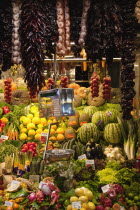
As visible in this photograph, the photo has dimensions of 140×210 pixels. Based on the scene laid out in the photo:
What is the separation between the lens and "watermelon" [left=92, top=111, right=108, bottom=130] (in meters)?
5.64

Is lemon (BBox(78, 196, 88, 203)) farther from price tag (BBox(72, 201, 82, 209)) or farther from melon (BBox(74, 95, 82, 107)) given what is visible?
melon (BBox(74, 95, 82, 107))

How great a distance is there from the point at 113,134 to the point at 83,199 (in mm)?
2010

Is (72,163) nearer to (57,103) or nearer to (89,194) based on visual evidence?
(89,194)

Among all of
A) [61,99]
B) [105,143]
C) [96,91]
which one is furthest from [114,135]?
[61,99]

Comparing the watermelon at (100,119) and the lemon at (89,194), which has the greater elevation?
the watermelon at (100,119)

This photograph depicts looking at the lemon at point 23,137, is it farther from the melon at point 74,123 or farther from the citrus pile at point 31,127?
the melon at point 74,123

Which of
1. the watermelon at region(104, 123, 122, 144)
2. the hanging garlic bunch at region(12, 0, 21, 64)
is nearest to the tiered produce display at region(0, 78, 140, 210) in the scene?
the watermelon at region(104, 123, 122, 144)

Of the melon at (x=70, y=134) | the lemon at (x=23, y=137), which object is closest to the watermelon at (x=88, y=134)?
the melon at (x=70, y=134)

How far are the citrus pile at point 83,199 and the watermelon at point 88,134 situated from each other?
1.78 metres

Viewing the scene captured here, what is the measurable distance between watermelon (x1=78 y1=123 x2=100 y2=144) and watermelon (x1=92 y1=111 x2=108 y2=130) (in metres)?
0.22

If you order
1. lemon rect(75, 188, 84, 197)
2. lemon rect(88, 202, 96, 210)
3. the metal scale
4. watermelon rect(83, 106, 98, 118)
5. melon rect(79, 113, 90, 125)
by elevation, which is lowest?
lemon rect(88, 202, 96, 210)

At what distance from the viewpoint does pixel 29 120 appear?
5855 mm

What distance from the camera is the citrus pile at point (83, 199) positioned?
339 cm

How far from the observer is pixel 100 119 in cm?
574
